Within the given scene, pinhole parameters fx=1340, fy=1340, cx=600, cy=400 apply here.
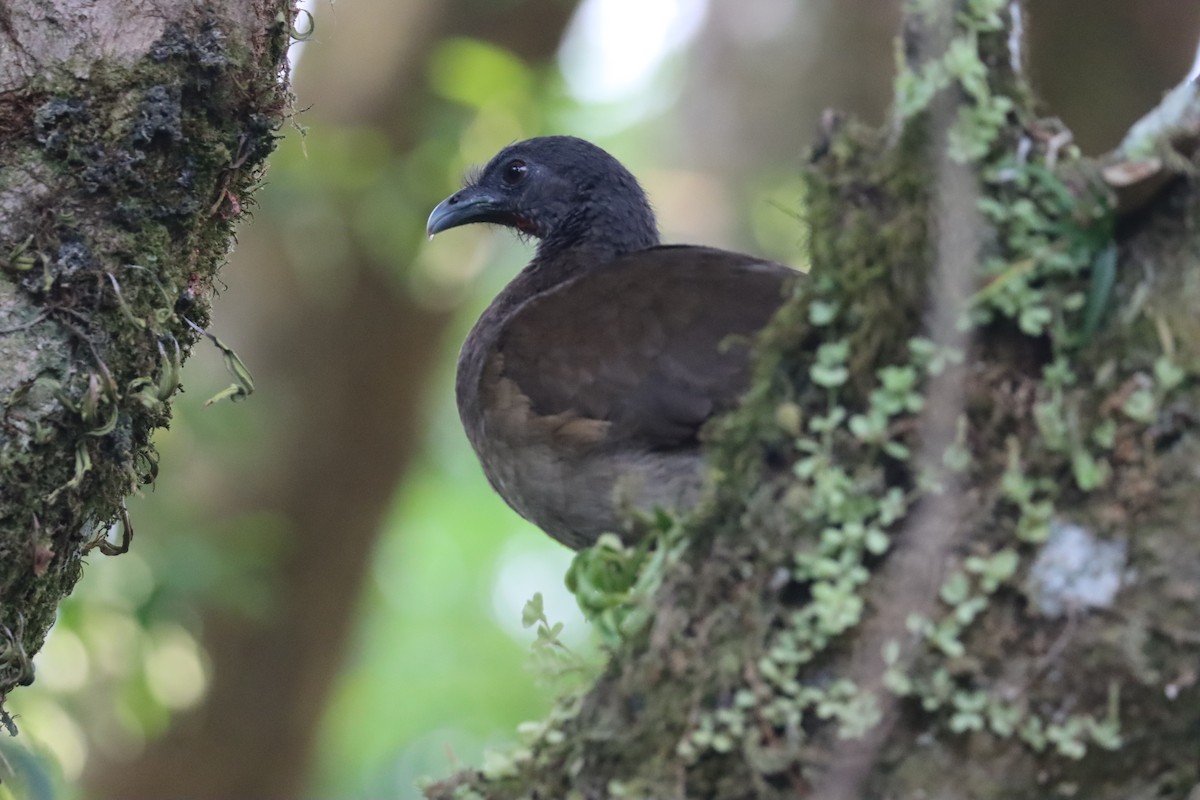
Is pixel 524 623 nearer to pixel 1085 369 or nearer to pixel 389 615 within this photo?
pixel 1085 369

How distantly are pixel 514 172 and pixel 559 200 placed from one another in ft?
0.74

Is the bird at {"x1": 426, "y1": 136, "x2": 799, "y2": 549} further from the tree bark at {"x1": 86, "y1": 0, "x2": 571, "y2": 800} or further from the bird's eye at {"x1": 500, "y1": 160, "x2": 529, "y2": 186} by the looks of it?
the tree bark at {"x1": 86, "y1": 0, "x2": 571, "y2": 800}

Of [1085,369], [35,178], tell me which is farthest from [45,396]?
[1085,369]

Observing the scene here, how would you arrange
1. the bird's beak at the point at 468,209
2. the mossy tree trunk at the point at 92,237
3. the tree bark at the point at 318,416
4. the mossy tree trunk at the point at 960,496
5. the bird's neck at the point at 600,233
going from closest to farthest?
the mossy tree trunk at the point at 960,496 → the mossy tree trunk at the point at 92,237 → the bird's neck at the point at 600,233 → the bird's beak at the point at 468,209 → the tree bark at the point at 318,416

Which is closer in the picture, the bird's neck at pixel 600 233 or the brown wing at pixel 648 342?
the brown wing at pixel 648 342

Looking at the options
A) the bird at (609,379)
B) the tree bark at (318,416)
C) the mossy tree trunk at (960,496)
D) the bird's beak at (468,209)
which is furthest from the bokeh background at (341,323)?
the mossy tree trunk at (960,496)

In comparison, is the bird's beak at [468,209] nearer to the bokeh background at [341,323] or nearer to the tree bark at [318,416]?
the bokeh background at [341,323]

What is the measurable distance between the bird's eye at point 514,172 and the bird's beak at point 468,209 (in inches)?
3.3

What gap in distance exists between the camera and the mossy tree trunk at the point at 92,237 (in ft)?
7.70

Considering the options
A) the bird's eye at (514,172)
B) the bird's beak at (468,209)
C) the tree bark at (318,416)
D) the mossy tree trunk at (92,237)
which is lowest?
the tree bark at (318,416)

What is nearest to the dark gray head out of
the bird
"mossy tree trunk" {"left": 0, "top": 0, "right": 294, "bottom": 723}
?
the bird

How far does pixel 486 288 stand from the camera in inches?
403

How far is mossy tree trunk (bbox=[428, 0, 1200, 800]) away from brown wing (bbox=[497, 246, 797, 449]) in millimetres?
1339

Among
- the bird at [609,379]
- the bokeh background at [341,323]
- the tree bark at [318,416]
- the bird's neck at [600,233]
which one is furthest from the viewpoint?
the tree bark at [318,416]
